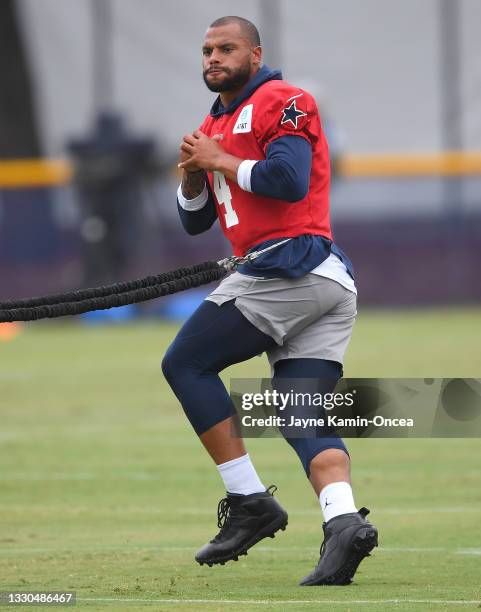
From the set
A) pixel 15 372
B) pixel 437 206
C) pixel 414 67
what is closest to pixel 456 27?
pixel 414 67

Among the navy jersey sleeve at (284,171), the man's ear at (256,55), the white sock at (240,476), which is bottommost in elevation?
the white sock at (240,476)

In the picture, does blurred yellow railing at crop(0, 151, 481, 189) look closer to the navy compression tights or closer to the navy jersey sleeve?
the navy compression tights

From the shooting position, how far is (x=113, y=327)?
23.2 meters

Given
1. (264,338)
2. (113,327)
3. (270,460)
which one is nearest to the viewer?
(264,338)

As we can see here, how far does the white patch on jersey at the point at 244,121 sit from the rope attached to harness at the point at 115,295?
49cm

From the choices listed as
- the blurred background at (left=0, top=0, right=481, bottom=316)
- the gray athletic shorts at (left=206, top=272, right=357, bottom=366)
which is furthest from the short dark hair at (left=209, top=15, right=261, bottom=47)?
the blurred background at (left=0, top=0, right=481, bottom=316)

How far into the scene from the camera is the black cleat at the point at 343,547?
6012 millimetres

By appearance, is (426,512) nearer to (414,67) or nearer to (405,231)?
(405,231)

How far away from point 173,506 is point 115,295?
249 cm

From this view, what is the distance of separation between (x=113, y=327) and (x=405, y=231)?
5.28 meters

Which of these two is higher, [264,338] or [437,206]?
[264,338]

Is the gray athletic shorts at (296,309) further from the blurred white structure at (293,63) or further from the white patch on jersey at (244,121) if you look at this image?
the blurred white structure at (293,63)

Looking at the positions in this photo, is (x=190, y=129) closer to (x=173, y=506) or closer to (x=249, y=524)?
(x=173, y=506)

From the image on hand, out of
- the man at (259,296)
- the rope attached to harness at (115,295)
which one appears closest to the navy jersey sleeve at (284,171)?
the man at (259,296)
